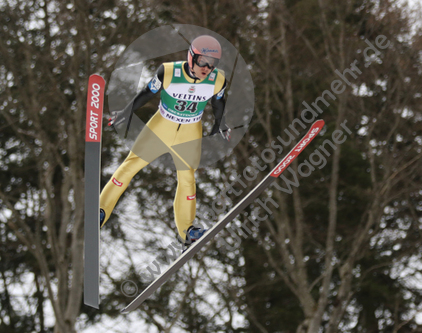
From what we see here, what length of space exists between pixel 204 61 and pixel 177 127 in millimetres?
596

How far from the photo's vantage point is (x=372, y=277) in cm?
1107

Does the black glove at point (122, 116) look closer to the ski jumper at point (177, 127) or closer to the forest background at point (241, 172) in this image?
the ski jumper at point (177, 127)

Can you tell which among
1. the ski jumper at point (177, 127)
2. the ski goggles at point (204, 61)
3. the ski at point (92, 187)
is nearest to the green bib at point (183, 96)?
the ski jumper at point (177, 127)

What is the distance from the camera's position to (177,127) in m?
3.75

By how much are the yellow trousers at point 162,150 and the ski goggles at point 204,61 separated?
54 cm

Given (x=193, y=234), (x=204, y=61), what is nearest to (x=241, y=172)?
(x=193, y=234)

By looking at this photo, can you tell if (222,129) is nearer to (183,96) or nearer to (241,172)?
(183,96)

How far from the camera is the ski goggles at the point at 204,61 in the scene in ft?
11.1

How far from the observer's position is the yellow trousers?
12.3ft

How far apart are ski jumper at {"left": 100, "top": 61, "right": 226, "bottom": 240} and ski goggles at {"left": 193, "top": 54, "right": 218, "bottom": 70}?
0.58 feet

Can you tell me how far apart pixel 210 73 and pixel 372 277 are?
8.88 meters

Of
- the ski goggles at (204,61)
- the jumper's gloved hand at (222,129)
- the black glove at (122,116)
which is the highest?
the black glove at (122,116)

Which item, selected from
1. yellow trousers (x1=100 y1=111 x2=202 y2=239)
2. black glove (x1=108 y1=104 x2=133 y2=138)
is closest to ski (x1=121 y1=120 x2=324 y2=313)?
yellow trousers (x1=100 y1=111 x2=202 y2=239)

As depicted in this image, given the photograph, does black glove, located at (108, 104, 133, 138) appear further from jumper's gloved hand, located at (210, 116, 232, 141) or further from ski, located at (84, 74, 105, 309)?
jumper's gloved hand, located at (210, 116, 232, 141)
